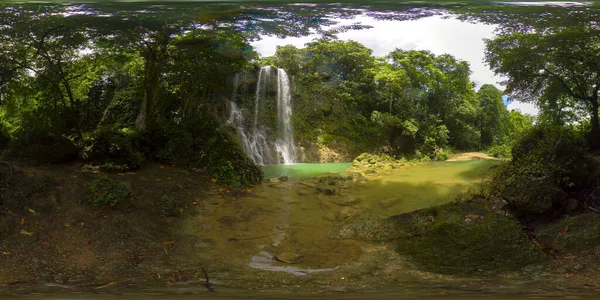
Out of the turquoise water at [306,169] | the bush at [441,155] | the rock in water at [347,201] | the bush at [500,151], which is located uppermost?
the bush at [500,151]

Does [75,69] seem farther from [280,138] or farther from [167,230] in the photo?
[280,138]

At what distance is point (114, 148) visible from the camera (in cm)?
194

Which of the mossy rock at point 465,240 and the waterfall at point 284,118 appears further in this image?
the waterfall at point 284,118

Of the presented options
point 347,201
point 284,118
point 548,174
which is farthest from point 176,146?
point 548,174

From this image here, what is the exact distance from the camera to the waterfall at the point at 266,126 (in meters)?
1.92

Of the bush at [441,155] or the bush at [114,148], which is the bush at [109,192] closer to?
the bush at [114,148]

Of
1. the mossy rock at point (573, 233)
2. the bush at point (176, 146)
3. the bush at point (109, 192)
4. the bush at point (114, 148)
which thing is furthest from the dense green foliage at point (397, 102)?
the bush at point (109, 192)

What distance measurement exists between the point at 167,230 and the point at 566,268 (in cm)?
185

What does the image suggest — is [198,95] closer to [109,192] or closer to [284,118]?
[284,118]

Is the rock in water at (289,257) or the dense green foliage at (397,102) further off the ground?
the dense green foliage at (397,102)

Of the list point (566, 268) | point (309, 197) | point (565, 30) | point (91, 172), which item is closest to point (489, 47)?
point (565, 30)

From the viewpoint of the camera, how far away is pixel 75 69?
6.70 feet

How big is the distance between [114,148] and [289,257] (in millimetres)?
1124

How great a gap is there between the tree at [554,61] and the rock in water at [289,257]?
1452 millimetres
